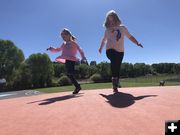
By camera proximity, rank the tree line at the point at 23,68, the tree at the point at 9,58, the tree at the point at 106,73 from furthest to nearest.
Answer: the tree at the point at 9,58
the tree line at the point at 23,68
the tree at the point at 106,73

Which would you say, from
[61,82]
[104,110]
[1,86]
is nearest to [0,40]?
[1,86]

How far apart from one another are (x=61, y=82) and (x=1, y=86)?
33.0ft

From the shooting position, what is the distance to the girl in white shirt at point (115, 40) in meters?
6.38

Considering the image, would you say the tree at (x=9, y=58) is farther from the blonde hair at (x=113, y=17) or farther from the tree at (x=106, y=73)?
the blonde hair at (x=113, y=17)

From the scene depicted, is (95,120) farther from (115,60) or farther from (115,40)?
(115,40)

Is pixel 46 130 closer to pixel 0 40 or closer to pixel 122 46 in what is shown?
pixel 122 46

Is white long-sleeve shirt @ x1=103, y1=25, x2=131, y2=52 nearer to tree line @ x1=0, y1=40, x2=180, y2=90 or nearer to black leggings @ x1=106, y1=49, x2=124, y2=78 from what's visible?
black leggings @ x1=106, y1=49, x2=124, y2=78

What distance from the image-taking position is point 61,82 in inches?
1644

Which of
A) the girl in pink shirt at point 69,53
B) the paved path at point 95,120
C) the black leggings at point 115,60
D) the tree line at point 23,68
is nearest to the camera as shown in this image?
the paved path at point 95,120

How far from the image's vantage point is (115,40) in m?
6.43

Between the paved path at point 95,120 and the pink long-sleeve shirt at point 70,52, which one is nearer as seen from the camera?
the paved path at point 95,120

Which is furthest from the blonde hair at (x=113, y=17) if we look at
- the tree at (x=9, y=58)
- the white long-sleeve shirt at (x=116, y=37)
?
the tree at (x=9, y=58)

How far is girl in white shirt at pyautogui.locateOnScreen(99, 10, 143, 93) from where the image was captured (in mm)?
6383

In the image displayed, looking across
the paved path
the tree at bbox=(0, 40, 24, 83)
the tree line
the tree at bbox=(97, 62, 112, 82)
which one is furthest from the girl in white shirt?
the tree at bbox=(0, 40, 24, 83)
